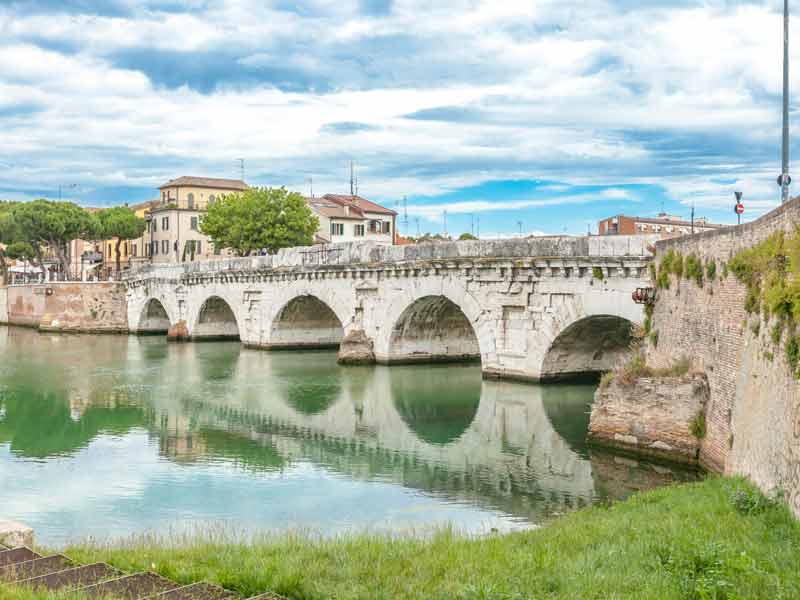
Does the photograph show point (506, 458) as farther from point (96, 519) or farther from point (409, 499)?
point (96, 519)

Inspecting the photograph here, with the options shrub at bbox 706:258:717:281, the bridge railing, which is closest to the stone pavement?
shrub at bbox 706:258:717:281

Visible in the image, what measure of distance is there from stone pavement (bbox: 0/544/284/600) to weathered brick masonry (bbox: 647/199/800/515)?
6340 millimetres

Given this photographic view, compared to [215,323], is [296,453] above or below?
below

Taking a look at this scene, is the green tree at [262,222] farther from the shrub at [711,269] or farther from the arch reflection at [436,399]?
the shrub at [711,269]

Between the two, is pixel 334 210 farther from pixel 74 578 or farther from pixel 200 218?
pixel 74 578

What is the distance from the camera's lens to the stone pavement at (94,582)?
25.3ft

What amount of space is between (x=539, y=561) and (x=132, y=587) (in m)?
3.91

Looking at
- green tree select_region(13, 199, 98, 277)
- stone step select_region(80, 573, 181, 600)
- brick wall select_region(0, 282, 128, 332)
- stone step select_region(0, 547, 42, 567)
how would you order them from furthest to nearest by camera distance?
green tree select_region(13, 199, 98, 277) < brick wall select_region(0, 282, 128, 332) < stone step select_region(0, 547, 42, 567) < stone step select_region(80, 573, 181, 600)

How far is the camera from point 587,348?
2952 centimetres

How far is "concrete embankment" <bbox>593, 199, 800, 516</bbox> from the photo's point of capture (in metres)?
11.4

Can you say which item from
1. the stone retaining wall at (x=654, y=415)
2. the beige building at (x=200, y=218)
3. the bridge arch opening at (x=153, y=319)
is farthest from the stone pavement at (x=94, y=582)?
the beige building at (x=200, y=218)

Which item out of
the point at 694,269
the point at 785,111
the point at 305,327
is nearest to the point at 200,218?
the point at 305,327

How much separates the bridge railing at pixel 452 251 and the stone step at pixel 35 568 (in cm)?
1781

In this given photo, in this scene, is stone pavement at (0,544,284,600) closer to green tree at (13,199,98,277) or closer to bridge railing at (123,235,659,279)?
bridge railing at (123,235,659,279)
